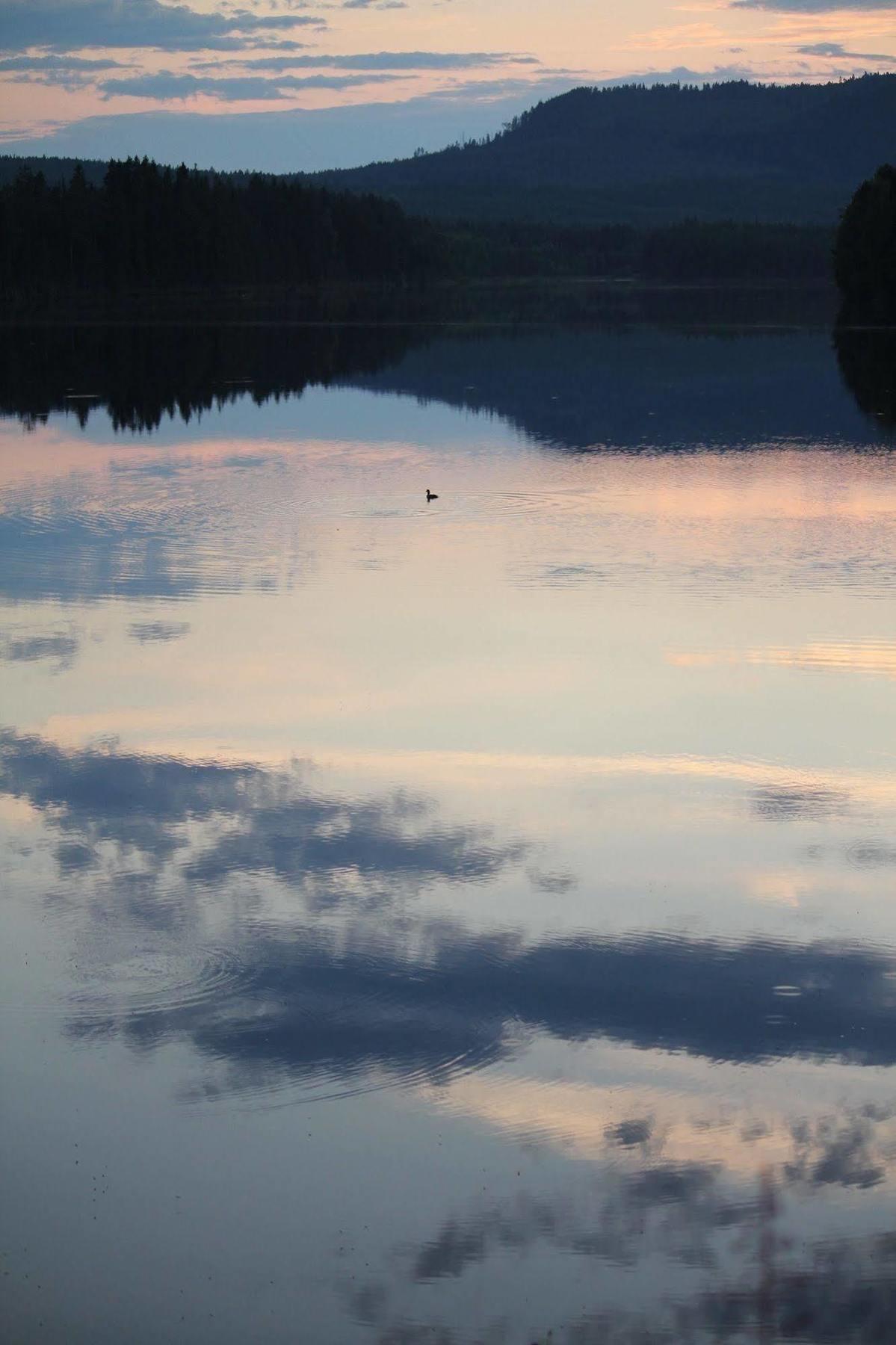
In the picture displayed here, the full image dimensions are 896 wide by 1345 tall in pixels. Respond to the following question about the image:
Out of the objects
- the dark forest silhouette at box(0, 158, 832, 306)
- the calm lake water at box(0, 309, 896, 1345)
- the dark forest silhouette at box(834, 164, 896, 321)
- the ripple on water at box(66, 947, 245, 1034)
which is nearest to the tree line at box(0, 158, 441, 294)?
the dark forest silhouette at box(0, 158, 832, 306)

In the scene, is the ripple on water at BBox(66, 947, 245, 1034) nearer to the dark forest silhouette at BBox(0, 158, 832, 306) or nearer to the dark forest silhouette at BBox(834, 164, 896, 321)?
the dark forest silhouette at BBox(834, 164, 896, 321)

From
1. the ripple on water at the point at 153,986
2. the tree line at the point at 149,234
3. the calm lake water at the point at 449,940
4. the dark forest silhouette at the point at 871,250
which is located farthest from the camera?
the tree line at the point at 149,234

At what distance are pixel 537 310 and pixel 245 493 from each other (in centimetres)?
6005

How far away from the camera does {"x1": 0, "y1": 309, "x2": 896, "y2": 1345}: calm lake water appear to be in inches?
214

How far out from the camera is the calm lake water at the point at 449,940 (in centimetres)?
543

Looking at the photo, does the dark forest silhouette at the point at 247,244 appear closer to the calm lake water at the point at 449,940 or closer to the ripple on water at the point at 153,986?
the calm lake water at the point at 449,940

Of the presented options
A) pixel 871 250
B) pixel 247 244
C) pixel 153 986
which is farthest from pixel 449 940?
pixel 247 244

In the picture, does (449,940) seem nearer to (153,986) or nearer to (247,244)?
(153,986)

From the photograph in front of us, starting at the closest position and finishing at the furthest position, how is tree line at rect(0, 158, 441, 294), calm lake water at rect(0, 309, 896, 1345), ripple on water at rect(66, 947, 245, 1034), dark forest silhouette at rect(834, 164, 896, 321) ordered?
calm lake water at rect(0, 309, 896, 1345), ripple on water at rect(66, 947, 245, 1034), dark forest silhouette at rect(834, 164, 896, 321), tree line at rect(0, 158, 441, 294)

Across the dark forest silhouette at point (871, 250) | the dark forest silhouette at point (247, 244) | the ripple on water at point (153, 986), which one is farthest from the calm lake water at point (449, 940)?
the dark forest silhouette at point (247, 244)

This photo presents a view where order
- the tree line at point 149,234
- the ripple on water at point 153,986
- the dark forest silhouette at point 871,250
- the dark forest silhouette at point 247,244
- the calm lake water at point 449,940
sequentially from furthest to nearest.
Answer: the dark forest silhouette at point 247,244 → the tree line at point 149,234 → the dark forest silhouette at point 871,250 → the ripple on water at point 153,986 → the calm lake water at point 449,940

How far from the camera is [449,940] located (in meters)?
7.65

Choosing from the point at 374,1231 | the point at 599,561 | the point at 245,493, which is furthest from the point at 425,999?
the point at 245,493

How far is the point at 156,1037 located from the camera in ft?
22.3
